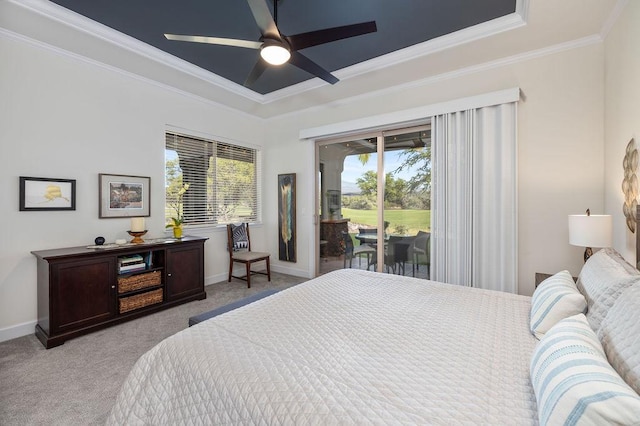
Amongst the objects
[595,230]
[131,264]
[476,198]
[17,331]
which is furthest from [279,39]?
[17,331]

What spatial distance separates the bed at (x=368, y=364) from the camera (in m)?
0.92

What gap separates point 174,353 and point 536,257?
3.54 m

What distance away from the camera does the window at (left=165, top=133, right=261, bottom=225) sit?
410 centimetres

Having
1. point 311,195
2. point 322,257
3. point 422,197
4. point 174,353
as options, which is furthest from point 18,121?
point 422,197

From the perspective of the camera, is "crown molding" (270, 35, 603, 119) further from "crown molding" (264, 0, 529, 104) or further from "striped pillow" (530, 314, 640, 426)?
"striped pillow" (530, 314, 640, 426)

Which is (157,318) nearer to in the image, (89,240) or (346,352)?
(89,240)

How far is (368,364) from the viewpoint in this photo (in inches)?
46.1

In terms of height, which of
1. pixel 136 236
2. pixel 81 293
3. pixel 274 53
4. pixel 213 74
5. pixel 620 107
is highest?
pixel 213 74

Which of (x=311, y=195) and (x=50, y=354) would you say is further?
(x=311, y=195)

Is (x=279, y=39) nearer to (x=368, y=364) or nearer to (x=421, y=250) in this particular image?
(x=368, y=364)

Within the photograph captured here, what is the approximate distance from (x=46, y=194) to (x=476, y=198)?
460 centimetres

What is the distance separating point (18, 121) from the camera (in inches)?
108

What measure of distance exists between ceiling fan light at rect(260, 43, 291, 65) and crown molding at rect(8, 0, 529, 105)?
1482 millimetres

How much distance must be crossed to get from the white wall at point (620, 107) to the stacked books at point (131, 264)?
453 centimetres
